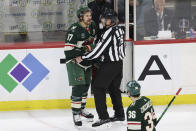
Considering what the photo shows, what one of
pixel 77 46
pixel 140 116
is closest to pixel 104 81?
pixel 77 46

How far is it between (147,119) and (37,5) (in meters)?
3.30

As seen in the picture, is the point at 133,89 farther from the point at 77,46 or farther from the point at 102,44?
the point at 77,46

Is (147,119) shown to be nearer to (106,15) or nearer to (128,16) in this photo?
(106,15)

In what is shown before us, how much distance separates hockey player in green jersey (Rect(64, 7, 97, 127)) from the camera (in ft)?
17.9

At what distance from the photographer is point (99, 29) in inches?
235

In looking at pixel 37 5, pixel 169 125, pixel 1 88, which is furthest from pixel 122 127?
pixel 37 5

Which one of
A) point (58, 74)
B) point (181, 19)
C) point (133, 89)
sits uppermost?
point (181, 19)

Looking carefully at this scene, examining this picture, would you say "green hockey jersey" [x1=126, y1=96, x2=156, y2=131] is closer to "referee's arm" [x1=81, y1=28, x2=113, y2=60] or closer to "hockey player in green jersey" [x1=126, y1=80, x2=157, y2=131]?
"hockey player in green jersey" [x1=126, y1=80, x2=157, y2=131]

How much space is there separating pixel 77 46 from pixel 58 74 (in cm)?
82

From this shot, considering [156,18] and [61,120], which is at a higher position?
[156,18]

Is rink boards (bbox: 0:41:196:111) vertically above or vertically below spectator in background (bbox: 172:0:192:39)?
below

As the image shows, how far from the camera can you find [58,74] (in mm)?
6250

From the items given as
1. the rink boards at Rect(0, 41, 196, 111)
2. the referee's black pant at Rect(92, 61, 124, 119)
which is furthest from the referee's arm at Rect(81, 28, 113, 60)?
the rink boards at Rect(0, 41, 196, 111)

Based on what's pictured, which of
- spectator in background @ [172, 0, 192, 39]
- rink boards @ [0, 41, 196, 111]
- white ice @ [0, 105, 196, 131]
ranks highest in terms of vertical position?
spectator in background @ [172, 0, 192, 39]
